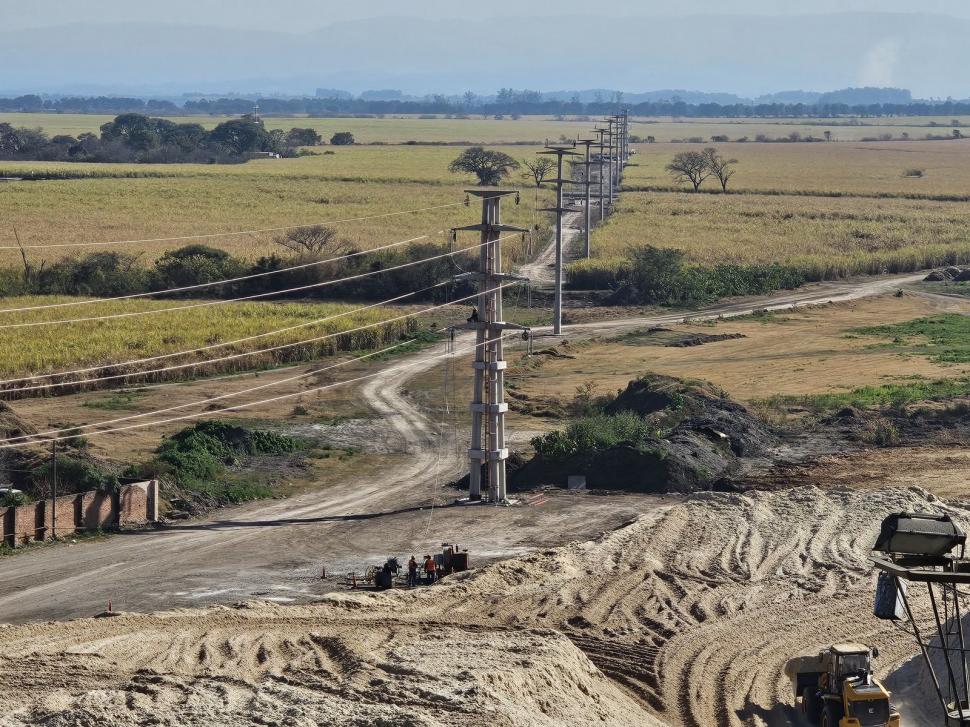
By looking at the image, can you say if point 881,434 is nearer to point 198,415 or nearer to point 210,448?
point 210,448

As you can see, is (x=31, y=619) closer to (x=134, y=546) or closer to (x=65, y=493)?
(x=134, y=546)

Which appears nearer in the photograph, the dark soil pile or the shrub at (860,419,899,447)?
the dark soil pile

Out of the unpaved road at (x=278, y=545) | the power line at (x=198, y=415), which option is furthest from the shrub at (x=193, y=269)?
the unpaved road at (x=278, y=545)

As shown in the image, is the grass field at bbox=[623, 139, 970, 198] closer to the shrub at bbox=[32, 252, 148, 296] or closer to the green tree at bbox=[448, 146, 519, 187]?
the green tree at bbox=[448, 146, 519, 187]

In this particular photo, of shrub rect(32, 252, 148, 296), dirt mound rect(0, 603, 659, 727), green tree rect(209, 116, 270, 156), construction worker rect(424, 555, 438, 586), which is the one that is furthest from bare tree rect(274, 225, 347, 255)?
green tree rect(209, 116, 270, 156)

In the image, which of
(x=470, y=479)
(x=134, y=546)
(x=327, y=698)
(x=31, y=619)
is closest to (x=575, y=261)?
(x=470, y=479)

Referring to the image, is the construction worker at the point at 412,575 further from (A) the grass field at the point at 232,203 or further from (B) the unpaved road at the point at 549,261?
(A) the grass field at the point at 232,203
